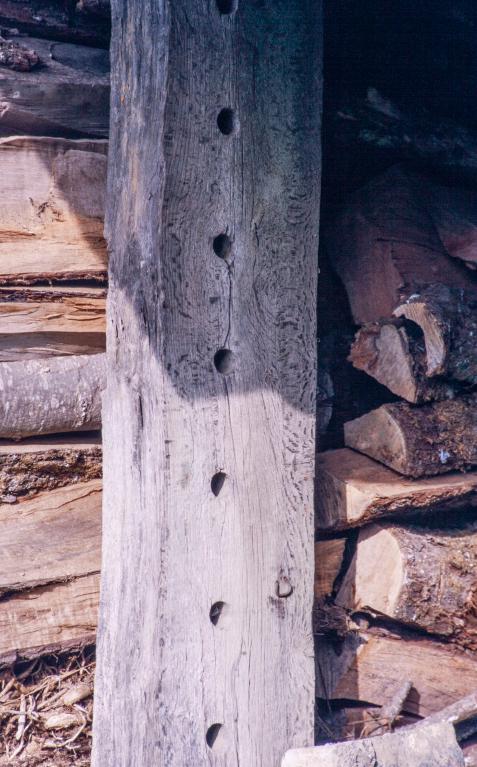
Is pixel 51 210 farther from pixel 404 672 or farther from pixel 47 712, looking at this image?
pixel 404 672

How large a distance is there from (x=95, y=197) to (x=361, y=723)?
179 cm

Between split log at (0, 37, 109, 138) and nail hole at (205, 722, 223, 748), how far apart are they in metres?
1.73

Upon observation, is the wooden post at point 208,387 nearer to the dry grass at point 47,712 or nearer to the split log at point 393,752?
the split log at point 393,752

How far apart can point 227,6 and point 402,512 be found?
1476mm

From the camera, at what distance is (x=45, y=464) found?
1917 millimetres

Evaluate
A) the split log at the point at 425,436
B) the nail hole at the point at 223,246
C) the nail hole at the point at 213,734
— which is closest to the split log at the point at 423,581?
the split log at the point at 425,436

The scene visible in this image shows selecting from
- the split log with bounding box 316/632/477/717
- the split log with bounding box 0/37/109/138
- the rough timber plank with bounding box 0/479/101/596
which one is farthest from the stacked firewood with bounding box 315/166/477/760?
the split log with bounding box 0/37/109/138

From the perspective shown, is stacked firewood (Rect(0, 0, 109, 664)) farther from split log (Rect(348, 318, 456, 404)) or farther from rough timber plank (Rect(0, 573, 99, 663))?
split log (Rect(348, 318, 456, 404))

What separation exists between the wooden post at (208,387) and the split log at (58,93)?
0.81 feet

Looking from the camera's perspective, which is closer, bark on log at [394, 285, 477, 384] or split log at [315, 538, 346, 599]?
bark on log at [394, 285, 477, 384]

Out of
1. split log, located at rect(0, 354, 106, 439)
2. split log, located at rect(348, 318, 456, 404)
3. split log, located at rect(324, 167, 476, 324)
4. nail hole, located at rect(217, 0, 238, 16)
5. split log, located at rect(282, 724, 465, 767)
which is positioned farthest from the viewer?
split log, located at rect(324, 167, 476, 324)

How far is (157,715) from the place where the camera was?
63.6 inches

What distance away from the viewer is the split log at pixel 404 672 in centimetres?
196

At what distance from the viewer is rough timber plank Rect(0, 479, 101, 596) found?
1.89 metres
